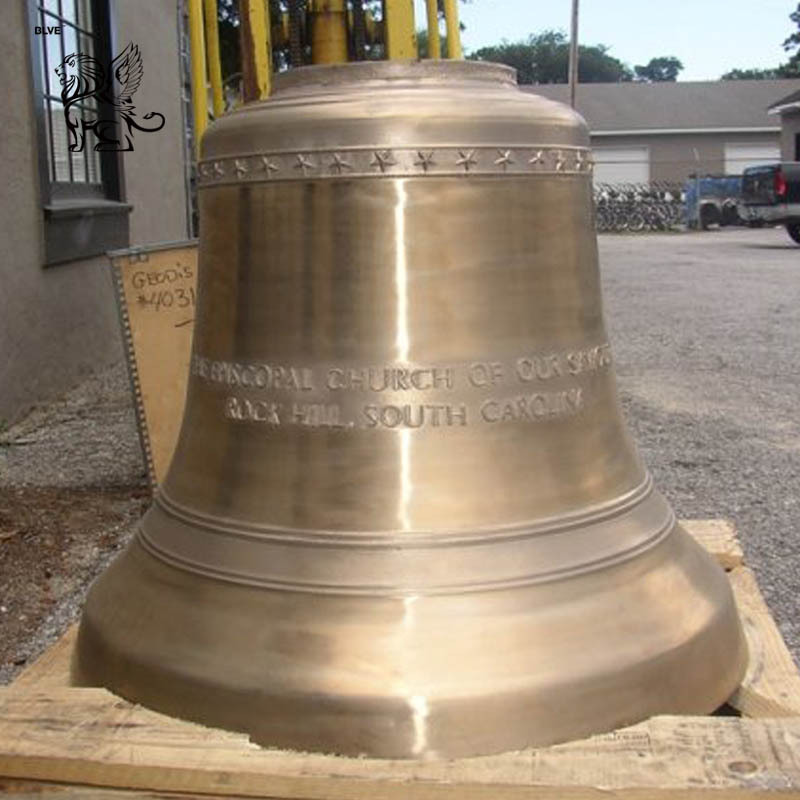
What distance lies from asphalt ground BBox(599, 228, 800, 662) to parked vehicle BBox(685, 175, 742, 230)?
16502 mm

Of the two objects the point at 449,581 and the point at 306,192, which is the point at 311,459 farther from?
the point at 306,192

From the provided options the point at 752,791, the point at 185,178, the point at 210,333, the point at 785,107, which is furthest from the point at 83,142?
the point at 785,107

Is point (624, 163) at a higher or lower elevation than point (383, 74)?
higher

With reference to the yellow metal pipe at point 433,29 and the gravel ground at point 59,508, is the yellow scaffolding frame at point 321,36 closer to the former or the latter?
the yellow metal pipe at point 433,29

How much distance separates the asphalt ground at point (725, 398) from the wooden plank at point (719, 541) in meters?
1.06

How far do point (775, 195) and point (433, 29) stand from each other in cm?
2254

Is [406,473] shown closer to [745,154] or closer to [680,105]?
[745,154]

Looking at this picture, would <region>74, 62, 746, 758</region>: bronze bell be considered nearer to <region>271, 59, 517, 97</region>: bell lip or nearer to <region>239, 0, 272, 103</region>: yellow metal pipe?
<region>271, 59, 517, 97</region>: bell lip

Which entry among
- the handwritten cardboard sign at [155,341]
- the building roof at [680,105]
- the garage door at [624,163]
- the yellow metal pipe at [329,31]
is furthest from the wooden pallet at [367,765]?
the garage door at [624,163]

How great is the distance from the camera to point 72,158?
7.61 m

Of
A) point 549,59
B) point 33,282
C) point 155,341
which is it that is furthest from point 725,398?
point 549,59

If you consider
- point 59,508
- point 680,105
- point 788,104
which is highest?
point 680,105

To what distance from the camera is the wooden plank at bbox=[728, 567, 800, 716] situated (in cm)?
173

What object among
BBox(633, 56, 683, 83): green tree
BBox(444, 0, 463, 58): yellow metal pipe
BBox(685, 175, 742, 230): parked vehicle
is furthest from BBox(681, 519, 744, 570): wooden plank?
BBox(633, 56, 683, 83): green tree
